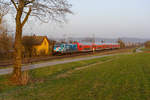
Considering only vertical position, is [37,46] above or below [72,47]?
above

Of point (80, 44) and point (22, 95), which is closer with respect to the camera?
point (22, 95)

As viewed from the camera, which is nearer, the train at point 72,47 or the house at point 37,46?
the house at point 37,46

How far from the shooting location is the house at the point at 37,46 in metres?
36.4

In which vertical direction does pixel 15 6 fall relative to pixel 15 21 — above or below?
above

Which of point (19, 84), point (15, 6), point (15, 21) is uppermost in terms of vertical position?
point (15, 6)

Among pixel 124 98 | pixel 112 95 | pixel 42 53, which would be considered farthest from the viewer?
pixel 42 53

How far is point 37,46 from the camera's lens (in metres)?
43.0

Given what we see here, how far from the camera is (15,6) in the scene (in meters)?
9.21

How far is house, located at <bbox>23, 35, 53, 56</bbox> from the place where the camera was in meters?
36.4

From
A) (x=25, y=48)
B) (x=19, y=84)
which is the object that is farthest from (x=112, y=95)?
(x=25, y=48)

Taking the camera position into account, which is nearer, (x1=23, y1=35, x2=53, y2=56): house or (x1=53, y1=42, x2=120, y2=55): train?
(x1=23, y1=35, x2=53, y2=56): house

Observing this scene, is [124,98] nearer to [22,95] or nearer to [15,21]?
[22,95]

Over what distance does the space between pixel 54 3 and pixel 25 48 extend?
29.8 m

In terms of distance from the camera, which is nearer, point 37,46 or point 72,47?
point 72,47
